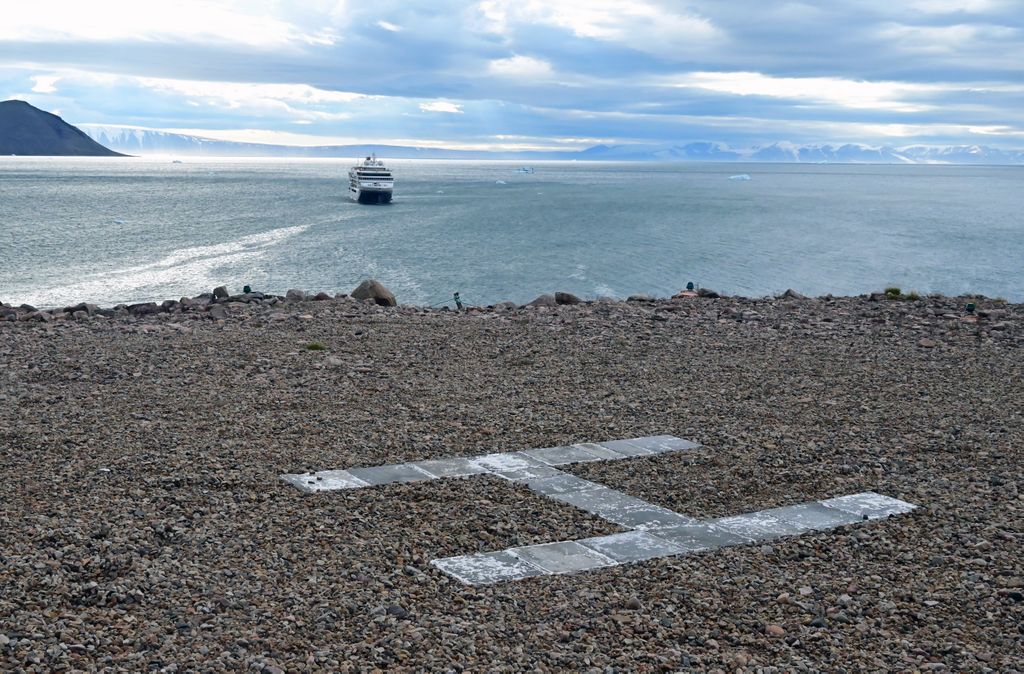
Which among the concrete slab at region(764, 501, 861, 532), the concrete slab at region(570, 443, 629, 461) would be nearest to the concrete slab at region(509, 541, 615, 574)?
the concrete slab at region(764, 501, 861, 532)

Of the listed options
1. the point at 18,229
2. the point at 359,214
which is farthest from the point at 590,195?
the point at 18,229

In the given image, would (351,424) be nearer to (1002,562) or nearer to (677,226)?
(1002,562)

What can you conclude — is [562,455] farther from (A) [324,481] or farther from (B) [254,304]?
(B) [254,304]

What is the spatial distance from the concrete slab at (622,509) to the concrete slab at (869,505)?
1.17 metres

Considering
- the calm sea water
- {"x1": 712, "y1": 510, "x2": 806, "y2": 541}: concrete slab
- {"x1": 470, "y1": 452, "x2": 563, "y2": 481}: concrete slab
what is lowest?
the calm sea water

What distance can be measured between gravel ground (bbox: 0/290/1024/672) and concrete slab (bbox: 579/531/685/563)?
0.15 meters

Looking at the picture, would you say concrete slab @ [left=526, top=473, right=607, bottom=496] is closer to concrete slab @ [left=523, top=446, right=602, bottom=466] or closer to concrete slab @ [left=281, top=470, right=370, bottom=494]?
concrete slab @ [left=523, top=446, right=602, bottom=466]

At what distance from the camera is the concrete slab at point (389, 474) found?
7461 mm

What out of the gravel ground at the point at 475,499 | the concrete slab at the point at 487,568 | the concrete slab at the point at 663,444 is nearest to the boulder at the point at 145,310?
the gravel ground at the point at 475,499

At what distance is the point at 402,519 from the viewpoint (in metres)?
6.63

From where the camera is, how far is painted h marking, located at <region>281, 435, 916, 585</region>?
595 centimetres

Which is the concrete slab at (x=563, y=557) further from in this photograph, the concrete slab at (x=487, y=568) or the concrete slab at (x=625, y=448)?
the concrete slab at (x=625, y=448)

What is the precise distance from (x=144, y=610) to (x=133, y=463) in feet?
9.27

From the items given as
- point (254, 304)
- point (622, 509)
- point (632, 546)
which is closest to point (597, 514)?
point (622, 509)
